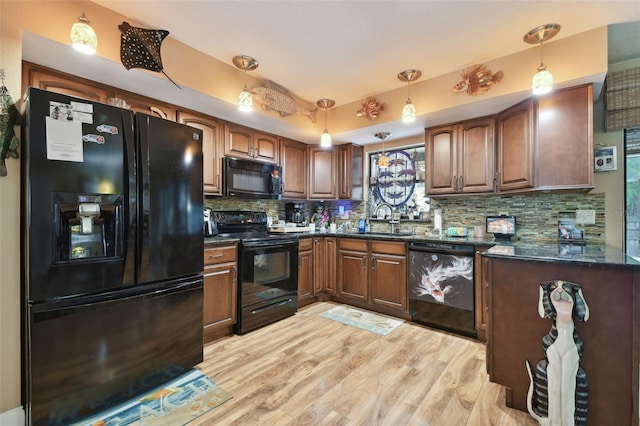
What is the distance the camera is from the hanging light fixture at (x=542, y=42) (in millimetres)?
1856

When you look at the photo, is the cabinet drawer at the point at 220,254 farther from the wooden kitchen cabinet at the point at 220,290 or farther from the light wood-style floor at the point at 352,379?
the light wood-style floor at the point at 352,379

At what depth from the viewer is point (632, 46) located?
2105 mm

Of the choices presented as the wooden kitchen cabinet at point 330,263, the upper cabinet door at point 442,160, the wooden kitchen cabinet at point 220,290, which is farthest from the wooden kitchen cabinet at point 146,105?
the upper cabinet door at point 442,160

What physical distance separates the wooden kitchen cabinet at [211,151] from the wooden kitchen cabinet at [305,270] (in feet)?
3.76

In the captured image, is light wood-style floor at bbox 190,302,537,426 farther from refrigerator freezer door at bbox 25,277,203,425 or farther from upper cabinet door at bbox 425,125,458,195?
upper cabinet door at bbox 425,125,458,195

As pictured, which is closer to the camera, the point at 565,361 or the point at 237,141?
the point at 565,361

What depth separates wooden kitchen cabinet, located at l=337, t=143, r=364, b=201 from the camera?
3.80 m

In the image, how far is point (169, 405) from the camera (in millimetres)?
1637

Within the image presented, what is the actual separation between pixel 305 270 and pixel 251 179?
1257mm

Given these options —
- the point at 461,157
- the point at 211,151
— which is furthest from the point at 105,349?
the point at 461,157

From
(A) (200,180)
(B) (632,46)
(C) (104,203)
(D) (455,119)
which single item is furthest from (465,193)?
(C) (104,203)

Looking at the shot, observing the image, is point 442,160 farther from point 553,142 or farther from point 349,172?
point 349,172

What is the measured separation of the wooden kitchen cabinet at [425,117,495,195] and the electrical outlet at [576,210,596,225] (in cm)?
71

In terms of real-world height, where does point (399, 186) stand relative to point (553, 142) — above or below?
below
